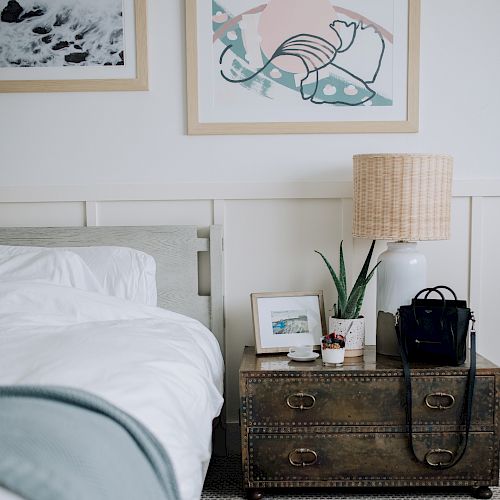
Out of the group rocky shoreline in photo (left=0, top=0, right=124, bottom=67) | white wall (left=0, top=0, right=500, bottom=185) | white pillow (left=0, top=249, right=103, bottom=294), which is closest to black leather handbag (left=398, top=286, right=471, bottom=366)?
white wall (left=0, top=0, right=500, bottom=185)

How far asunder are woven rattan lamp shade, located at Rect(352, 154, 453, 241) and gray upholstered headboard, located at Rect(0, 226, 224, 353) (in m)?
0.62

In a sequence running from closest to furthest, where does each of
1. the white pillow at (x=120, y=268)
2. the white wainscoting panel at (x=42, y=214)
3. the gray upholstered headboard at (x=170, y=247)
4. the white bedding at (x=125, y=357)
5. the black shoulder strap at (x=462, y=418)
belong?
the white bedding at (x=125, y=357) < the black shoulder strap at (x=462, y=418) < the white pillow at (x=120, y=268) < the gray upholstered headboard at (x=170, y=247) < the white wainscoting panel at (x=42, y=214)

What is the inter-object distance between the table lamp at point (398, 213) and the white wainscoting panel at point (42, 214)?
1107 mm

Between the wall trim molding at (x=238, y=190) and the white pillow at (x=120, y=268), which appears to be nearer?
the white pillow at (x=120, y=268)

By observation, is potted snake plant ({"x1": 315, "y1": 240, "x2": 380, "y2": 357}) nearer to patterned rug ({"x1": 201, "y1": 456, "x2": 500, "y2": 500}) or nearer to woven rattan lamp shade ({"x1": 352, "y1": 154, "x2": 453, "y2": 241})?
woven rattan lamp shade ({"x1": 352, "y1": 154, "x2": 453, "y2": 241})

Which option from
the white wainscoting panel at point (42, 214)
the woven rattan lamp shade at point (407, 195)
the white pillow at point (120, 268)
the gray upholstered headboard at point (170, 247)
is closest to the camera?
the woven rattan lamp shade at point (407, 195)

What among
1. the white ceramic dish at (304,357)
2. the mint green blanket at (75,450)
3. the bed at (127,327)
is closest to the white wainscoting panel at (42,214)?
the bed at (127,327)

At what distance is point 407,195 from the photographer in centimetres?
227

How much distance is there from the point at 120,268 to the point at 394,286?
0.99 metres

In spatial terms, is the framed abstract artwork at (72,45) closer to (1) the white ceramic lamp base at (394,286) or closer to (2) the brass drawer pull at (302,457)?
(1) the white ceramic lamp base at (394,286)

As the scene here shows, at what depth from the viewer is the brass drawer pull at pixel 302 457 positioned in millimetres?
2201

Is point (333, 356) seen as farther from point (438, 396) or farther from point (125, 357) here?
point (125, 357)

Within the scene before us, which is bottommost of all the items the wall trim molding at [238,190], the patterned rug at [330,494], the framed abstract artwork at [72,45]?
the patterned rug at [330,494]

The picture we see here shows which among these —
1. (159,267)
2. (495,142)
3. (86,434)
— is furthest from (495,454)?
(86,434)
